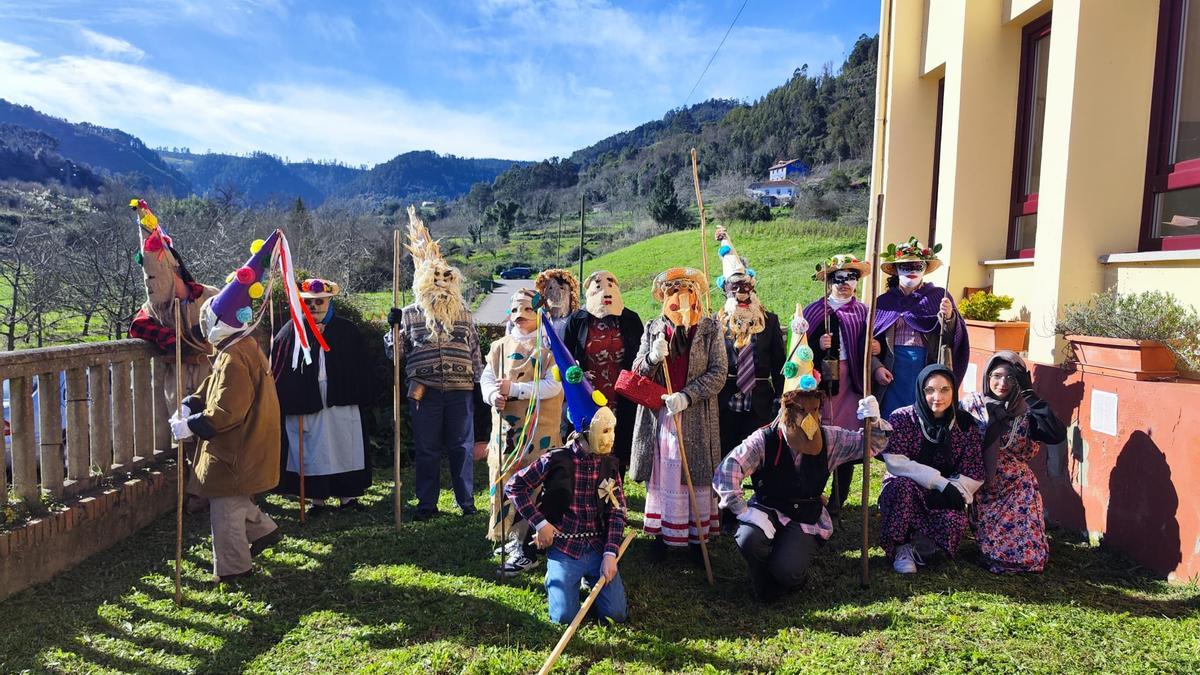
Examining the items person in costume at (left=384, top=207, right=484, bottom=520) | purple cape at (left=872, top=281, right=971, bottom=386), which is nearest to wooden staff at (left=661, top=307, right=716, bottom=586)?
purple cape at (left=872, top=281, right=971, bottom=386)

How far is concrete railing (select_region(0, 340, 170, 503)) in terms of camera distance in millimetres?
4441

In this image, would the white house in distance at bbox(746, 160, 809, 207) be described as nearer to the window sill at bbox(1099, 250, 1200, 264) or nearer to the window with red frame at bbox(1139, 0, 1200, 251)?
the window with red frame at bbox(1139, 0, 1200, 251)

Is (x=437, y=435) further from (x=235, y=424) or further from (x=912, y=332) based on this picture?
(x=912, y=332)

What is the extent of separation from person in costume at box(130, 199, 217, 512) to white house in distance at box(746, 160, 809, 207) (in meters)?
46.2

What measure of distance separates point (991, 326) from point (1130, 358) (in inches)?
59.2

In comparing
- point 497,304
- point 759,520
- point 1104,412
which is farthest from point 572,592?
point 497,304

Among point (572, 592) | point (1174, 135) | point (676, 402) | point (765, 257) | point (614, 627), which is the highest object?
point (1174, 135)

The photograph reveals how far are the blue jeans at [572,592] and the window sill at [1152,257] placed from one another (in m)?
4.06

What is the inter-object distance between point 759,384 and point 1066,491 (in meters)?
2.12

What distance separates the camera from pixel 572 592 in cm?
386

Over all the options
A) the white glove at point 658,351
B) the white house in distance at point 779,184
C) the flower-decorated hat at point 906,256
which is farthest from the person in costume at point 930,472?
the white house in distance at point 779,184

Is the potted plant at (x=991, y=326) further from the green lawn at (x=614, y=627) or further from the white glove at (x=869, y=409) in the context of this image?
the white glove at (x=869, y=409)

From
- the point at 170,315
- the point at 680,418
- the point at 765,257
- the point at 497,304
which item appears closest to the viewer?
the point at 680,418

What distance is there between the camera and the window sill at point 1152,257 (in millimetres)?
4418
